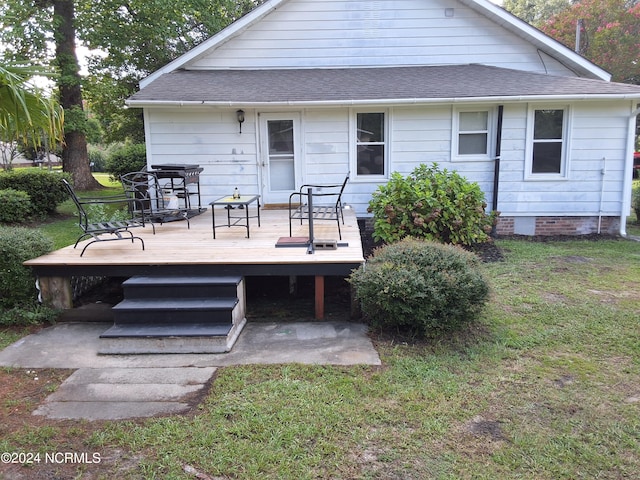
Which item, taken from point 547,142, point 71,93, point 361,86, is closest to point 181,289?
point 361,86

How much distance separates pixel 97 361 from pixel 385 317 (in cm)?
247

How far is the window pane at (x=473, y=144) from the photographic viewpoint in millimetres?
8898

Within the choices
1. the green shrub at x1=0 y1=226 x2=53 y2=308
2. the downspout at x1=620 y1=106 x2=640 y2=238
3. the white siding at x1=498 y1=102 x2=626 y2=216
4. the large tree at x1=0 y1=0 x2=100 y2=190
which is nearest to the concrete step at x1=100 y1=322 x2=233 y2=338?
the green shrub at x1=0 y1=226 x2=53 y2=308

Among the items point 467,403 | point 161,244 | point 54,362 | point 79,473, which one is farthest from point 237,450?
point 161,244

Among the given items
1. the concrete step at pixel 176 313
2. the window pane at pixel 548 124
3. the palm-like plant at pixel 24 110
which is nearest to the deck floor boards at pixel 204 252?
the concrete step at pixel 176 313

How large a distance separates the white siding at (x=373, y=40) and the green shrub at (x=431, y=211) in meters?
3.75

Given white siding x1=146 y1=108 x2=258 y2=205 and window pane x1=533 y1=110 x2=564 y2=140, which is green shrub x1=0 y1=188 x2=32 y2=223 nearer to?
white siding x1=146 y1=108 x2=258 y2=205

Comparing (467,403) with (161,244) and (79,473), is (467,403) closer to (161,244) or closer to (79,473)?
(79,473)

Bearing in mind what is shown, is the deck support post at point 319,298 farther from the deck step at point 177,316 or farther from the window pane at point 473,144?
the window pane at point 473,144

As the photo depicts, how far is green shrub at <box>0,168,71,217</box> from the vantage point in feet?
34.1

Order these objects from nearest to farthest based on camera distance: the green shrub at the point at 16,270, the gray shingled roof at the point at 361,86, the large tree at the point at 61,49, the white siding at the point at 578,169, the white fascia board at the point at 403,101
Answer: the green shrub at the point at 16,270 < the white fascia board at the point at 403,101 < the gray shingled roof at the point at 361,86 < the white siding at the point at 578,169 < the large tree at the point at 61,49

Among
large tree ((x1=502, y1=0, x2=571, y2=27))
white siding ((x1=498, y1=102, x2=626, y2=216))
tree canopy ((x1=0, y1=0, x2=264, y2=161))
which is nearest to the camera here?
white siding ((x1=498, y1=102, x2=626, y2=216))

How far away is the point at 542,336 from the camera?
4195 mm

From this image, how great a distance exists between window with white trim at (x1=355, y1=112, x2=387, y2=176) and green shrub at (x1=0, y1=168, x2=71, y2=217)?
664 cm
